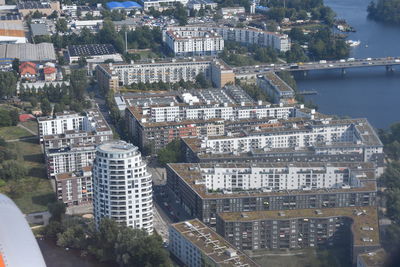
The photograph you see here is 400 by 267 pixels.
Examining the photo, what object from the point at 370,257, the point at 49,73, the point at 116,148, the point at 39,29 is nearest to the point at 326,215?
the point at 370,257

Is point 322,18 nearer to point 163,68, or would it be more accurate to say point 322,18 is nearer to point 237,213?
point 163,68

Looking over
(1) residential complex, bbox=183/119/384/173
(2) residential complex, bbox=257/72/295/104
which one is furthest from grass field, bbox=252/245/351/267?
(2) residential complex, bbox=257/72/295/104

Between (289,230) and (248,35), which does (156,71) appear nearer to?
(248,35)

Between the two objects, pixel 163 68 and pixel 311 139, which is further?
pixel 163 68

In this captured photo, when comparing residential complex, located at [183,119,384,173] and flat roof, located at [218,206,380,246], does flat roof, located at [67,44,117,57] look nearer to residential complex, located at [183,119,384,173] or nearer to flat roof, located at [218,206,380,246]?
residential complex, located at [183,119,384,173]

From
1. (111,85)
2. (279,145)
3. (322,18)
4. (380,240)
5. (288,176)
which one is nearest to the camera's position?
(380,240)

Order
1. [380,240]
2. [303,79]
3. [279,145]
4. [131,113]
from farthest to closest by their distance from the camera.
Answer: [303,79], [131,113], [279,145], [380,240]

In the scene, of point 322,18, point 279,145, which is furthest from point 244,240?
point 322,18
